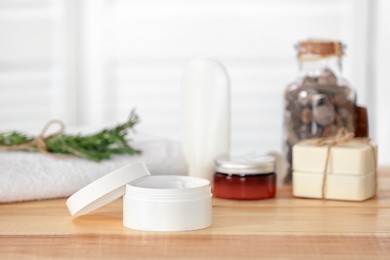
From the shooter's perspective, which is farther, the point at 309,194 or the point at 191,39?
the point at 191,39

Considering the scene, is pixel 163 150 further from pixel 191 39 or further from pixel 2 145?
pixel 191 39

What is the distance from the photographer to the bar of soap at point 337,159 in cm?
116

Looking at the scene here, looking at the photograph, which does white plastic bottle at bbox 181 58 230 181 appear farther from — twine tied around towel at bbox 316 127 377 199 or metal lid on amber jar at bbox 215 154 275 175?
twine tied around towel at bbox 316 127 377 199

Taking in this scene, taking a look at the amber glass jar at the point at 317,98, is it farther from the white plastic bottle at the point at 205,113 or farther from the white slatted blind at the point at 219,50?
the white slatted blind at the point at 219,50

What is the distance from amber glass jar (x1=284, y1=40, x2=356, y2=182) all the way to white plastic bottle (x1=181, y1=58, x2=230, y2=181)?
0.14 meters

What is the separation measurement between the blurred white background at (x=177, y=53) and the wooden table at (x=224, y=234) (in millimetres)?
1479

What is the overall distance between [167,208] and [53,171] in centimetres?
32

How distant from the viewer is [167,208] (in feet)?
3.14

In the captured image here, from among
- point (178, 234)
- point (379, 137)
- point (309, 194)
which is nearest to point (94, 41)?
point (379, 137)

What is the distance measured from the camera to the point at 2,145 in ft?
4.28

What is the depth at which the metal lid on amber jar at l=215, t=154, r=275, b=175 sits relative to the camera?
1182 millimetres

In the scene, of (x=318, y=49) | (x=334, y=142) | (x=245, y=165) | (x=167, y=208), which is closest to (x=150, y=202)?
(x=167, y=208)

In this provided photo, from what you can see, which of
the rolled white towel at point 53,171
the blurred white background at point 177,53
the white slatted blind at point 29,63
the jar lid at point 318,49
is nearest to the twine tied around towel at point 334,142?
the jar lid at point 318,49

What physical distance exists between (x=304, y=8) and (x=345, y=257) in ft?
6.13
